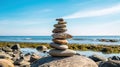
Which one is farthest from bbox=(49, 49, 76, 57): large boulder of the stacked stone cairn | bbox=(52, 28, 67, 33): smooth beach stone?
bbox=(52, 28, 67, 33): smooth beach stone

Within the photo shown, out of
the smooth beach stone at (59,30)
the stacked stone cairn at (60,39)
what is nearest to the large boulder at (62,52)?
the stacked stone cairn at (60,39)

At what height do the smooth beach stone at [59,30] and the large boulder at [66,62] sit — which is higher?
the smooth beach stone at [59,30]

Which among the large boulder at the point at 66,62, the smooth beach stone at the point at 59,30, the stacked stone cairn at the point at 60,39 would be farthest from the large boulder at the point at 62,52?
the smooth beach stone at the point at 59,30

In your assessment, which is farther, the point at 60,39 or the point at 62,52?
the point at 60,39

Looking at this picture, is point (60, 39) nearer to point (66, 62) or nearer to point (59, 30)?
point (59, 30)

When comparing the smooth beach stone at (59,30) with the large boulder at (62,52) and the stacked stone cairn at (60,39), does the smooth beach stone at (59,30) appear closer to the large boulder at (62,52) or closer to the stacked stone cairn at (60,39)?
the stacked stone cairn at (60,39)

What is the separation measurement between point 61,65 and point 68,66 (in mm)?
318

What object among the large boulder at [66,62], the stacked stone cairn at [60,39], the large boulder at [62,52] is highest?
the stacked stone cairn at [60,39]

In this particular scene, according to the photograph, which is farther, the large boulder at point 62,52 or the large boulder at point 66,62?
the large boulder at point 62,52

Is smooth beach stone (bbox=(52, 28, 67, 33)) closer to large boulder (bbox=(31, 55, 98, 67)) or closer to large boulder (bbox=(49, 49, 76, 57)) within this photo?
large boulder (bbox=(49, 49, 76, 57))

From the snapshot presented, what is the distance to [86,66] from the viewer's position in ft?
42.5

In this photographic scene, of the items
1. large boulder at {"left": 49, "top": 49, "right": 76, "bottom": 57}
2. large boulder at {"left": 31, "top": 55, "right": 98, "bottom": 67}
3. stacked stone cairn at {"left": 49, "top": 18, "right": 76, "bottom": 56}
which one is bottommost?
large boulder at {"left": 31, "top": 55, "right": 98, "bottom": 67}

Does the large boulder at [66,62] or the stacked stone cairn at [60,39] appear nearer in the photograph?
the large boulder at [66,62]

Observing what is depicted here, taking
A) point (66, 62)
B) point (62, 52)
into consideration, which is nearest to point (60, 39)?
point (62, 52)
